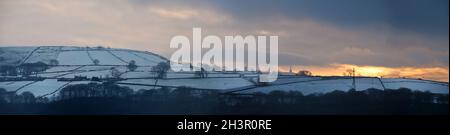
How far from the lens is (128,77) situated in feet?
40.0

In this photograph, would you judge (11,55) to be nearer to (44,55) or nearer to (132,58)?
(44,55)

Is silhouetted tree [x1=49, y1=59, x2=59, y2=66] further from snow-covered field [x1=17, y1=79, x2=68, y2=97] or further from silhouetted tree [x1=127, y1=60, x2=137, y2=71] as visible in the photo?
silhouetted tree [x1=127, y1=60, x2=137, y2=71]

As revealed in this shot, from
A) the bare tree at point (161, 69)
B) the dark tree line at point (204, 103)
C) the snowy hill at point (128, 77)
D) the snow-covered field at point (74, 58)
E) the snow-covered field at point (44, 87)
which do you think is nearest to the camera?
the dark tree line at point (204, 103)

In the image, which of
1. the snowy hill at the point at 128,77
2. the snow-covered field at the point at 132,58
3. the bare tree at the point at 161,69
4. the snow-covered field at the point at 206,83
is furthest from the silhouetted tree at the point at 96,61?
the bare tree at the point at 161,69

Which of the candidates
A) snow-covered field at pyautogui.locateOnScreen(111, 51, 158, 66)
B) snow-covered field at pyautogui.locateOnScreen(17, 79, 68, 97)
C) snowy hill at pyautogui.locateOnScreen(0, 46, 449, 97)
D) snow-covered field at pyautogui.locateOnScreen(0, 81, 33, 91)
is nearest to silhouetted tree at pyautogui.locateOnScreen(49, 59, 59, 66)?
snowy hill at pyautogui.locateOnScreen(0, 46, 449, 97)

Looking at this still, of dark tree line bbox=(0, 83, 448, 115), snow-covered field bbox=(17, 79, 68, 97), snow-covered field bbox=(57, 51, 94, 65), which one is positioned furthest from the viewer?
snow-covered field bbox=(57, 51, 94, 65)

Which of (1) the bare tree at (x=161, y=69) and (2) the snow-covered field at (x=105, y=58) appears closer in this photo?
(2) the snow-covered field at (x=105, y=58)

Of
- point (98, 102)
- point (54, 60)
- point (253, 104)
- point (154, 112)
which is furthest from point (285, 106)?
point (54, 60)

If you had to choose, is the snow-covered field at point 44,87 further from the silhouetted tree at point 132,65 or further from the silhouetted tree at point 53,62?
the silhouetted tree at point 132,65

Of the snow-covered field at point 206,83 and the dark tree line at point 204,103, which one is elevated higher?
the snow-covered field at point 206,83

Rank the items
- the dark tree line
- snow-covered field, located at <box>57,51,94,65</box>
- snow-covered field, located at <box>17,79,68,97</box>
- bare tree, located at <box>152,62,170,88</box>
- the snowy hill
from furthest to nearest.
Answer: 1. bare tree, located at <box>152,62,170,88</box>
2. snow-covered field, located at <box>57,51,94,65</box>
3. the snowy hill
4. snow-covered field, located at <box>17,79,68,97</box>
5. the dark tree line

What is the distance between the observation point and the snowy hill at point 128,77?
40.2ft

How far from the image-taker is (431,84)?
42.0 ft

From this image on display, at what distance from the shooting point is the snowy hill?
1227 centimetres
